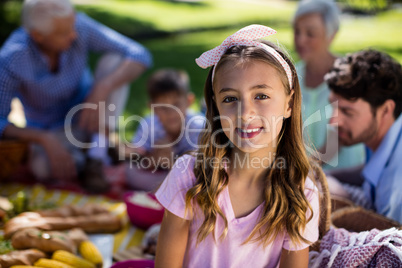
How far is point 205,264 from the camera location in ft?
6.53

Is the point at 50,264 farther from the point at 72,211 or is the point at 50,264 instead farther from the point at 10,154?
the point at 10,154

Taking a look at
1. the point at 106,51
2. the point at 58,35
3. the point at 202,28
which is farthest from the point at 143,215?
the point at 202,28

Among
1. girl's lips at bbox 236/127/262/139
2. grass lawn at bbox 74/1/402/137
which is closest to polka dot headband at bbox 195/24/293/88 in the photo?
girl's lips at bbox 236/127/262/139

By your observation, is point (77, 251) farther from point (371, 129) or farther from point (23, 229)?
point (371, 129)

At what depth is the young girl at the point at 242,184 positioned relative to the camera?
1.81m

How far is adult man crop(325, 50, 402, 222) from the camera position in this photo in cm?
253

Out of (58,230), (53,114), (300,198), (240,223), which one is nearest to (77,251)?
(58,230)

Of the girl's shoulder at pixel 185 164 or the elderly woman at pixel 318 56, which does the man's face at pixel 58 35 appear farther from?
the girl's shoulder at pixel 185 164

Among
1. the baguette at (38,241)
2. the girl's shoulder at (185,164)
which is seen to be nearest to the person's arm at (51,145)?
the baguette at (38,241)

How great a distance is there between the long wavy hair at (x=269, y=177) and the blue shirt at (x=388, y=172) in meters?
0.76

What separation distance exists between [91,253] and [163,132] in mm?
1341

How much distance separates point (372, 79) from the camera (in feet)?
8.36

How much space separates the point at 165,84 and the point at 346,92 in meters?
1.40

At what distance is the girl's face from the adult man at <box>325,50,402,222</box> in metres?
0.93
